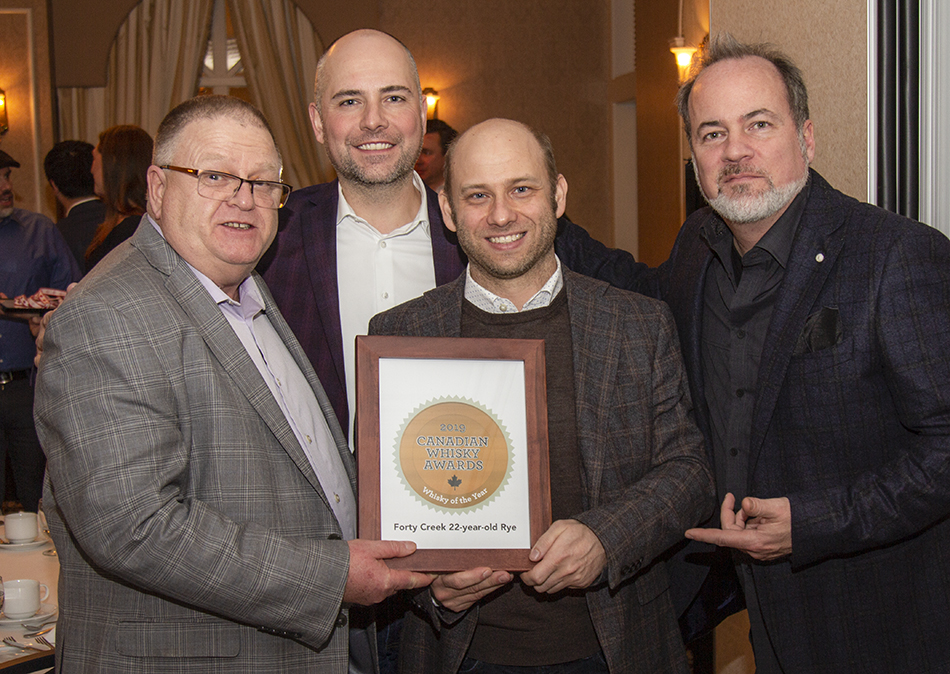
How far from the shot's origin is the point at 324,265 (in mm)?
2350

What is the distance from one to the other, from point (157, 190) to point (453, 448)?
87 cm

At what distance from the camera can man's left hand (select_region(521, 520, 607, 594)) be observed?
166cm

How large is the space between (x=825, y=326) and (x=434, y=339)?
0.87 meters

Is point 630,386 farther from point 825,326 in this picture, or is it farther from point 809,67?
point 809,67

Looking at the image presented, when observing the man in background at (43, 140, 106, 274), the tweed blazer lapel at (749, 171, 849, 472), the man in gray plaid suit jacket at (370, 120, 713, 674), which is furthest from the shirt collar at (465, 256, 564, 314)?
the man in background at (43, 140, 106, 274)

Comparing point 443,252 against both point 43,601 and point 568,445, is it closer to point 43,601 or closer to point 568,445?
point 568,445

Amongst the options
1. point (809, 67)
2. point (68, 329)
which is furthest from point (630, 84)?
point (68, 329)

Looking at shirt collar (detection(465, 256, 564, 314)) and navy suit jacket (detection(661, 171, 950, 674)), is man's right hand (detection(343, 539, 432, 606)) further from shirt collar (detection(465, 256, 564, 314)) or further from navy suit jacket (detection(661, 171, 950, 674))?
navy suit jacket (detection(661, 171, 950, 674))

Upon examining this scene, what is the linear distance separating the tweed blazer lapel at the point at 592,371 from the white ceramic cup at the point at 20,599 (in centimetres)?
145

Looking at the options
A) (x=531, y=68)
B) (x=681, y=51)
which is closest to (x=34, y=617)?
(x=681, y=51)

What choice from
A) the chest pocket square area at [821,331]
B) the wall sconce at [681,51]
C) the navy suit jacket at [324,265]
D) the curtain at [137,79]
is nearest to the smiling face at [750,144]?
the chest pocket square area at [821,331]

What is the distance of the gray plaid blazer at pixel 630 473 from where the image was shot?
180cm

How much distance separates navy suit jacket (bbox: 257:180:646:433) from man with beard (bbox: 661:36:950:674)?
0.49 meters

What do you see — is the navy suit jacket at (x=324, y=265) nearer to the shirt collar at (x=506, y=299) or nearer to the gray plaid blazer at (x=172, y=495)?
the shirt collar at (x=506, y=299)
